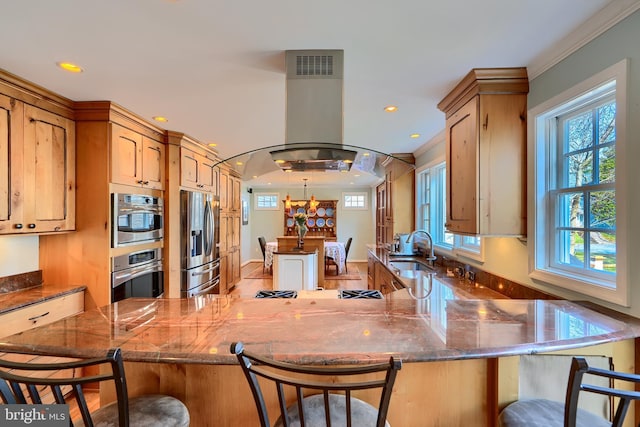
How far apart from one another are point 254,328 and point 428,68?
1.84 m

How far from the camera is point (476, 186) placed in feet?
6.47

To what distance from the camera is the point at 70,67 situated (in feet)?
6.20

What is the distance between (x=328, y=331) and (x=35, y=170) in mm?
2533

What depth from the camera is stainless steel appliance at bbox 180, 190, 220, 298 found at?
11.8ft

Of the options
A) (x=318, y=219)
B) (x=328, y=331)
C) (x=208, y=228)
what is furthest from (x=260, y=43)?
(x=318, y=219)

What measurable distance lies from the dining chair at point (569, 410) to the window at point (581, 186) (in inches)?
22.9

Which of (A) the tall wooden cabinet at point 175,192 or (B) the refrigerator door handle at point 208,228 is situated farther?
(B) the refrigerator door handle at point 208,228

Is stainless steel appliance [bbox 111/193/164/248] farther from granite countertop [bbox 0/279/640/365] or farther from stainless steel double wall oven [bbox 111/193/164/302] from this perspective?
granite countertop [bbox 0/279/640/365]

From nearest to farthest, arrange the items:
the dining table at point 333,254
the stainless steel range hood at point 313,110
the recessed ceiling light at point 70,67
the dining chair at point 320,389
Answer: the dining chair at point 320,389 → the stainless steel range hood at point 313,110 → the recessed ceiling light at point 70,67 → the dining table at point 333,254

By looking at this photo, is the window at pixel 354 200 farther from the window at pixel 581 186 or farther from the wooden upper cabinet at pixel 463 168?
the window at pixel 581 186

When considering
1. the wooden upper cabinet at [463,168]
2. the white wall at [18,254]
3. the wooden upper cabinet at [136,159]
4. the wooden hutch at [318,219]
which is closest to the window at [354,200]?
the wooden hutch at [318,219]

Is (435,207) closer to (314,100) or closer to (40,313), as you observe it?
(314,100)

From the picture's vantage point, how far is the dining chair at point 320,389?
0.78 metres

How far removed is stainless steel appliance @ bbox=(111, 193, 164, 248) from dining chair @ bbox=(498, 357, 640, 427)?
3.02m
